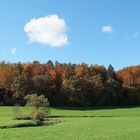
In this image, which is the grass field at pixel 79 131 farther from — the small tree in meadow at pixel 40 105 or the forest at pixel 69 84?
the forest at pixel 69 84

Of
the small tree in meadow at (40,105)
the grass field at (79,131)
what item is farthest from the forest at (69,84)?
the small tree in meadow at (40,105)

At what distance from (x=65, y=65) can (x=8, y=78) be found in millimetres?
20119

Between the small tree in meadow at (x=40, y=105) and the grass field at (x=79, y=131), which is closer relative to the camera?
the grass field at (x=79, y=131)

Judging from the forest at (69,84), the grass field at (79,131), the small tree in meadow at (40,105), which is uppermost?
the forest at (69,84)

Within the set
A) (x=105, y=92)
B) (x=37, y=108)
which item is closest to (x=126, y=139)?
(x=37, y=108)

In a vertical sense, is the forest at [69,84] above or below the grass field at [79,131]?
above

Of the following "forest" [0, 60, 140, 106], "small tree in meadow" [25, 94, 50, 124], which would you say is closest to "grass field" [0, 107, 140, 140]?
"small tree in meadow" [25, 94, 50, 124]

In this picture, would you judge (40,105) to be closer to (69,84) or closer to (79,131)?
(79,131)

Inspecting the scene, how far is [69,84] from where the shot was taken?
120000mm

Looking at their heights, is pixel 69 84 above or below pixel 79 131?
above

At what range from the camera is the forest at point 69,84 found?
116m

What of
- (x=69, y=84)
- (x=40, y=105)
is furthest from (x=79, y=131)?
(x=69, y=84)

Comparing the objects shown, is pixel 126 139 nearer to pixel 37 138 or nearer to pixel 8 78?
pixel 37 138

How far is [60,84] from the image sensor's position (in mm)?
124000
